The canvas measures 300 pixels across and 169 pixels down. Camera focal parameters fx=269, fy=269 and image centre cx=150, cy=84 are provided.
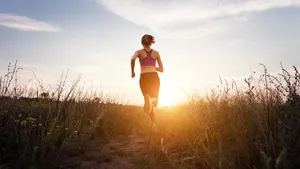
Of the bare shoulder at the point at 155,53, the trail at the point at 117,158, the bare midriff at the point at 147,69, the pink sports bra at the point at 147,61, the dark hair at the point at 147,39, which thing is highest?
the dark hair at the point at 147,39

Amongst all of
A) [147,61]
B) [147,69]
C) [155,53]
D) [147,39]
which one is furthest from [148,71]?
[147,39]

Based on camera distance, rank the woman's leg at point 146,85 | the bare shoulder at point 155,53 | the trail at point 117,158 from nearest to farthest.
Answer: the trail at point 117,158 → the woman's leg at point 146,85 → the bare shoulder at point 155,53

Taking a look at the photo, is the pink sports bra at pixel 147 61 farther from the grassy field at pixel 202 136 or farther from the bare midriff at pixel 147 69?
the grassy field at pixel 202 136

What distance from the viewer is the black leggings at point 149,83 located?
20.8 ft

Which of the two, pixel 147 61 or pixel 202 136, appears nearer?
pixel 202 136

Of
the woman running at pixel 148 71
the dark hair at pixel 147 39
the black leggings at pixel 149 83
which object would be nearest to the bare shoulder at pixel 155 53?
the woman running at pixel 148 71

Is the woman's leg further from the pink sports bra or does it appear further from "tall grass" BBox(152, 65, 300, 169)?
"tall grass" BBox(152, 65, 300, 169)

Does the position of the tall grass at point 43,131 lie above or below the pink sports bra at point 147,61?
below

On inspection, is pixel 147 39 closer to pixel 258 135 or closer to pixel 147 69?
pixel 147 69

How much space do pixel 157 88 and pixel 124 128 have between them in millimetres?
1660

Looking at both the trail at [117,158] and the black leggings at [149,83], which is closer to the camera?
the trail at [117,158]

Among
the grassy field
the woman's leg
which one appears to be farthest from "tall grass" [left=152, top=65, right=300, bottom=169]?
the woman's leg

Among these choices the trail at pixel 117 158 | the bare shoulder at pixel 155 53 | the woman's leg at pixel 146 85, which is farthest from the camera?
the bare shoulder at pixel 155 53

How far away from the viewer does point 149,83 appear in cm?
633
